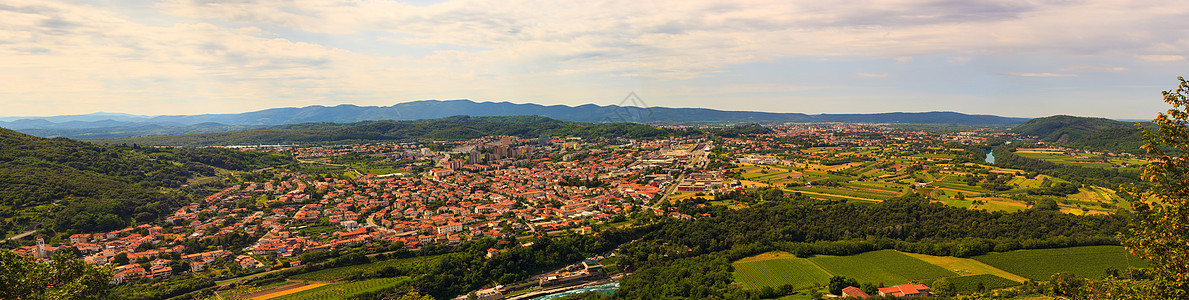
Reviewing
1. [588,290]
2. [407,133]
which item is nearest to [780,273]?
[588,290]

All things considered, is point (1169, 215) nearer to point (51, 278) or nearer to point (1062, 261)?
point (51, 278)

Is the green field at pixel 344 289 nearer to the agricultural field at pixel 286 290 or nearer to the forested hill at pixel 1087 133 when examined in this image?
the agricultural field at pixel 286 290

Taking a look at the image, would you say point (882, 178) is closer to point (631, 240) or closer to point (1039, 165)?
point (1039, 165)

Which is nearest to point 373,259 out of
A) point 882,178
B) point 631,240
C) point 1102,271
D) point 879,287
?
point 631,240

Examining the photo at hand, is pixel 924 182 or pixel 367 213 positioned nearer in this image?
pixel 367 213

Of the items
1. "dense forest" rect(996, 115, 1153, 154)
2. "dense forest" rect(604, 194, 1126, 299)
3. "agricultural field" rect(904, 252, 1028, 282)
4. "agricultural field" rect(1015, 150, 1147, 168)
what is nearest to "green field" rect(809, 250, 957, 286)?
"agricultural field" rect(904, 252, 1028, 282)

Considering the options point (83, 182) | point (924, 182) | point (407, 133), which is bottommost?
point (924, 182)
